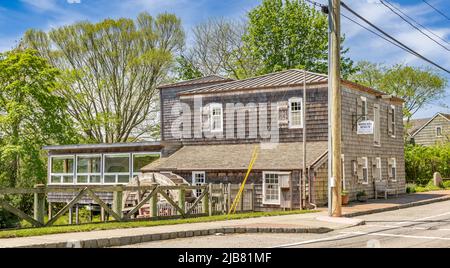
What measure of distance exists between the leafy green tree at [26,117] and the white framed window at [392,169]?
76.6ft

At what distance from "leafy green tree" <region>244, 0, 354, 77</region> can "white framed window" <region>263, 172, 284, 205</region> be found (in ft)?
72.9

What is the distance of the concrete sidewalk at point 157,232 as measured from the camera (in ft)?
42.6

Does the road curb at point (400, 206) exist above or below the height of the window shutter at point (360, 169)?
below

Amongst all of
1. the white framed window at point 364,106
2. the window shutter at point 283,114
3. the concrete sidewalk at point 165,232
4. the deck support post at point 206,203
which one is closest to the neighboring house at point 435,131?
the white framed window at point 364,106

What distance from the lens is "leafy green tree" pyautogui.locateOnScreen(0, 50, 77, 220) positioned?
137ft

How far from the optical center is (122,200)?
21.3m

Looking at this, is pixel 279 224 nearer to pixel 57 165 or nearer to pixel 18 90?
pixel 18 90

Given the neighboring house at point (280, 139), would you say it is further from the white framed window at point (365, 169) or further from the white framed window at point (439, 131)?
the white framed window at point (439, 131)

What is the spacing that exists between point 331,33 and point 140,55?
3177 centimetres

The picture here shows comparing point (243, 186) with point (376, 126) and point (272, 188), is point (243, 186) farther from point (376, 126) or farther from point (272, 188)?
point (376, 126)

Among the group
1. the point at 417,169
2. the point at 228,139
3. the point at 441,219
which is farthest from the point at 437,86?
the point at 441,219

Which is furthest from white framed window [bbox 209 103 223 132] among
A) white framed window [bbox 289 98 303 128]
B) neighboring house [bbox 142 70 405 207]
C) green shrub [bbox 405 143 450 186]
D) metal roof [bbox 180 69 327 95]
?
green shrub [bbox 405 143 450 186]

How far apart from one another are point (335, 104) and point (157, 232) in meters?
7.82

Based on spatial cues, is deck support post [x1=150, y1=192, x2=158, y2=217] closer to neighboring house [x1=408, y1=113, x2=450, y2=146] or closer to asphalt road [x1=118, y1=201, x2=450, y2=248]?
asphalt road [x1=118, y1=201, x2=450, y2=248]
